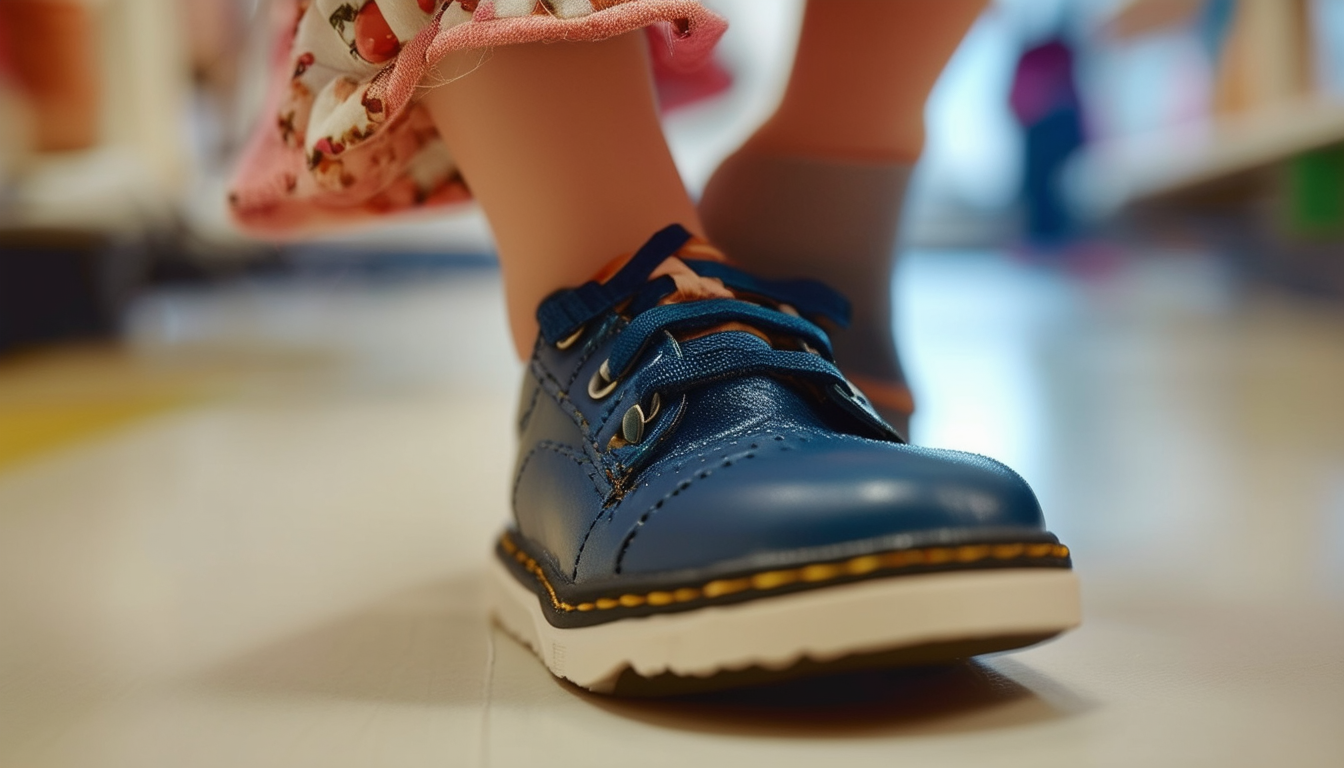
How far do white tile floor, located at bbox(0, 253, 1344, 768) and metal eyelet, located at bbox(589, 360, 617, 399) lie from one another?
0.13 metres

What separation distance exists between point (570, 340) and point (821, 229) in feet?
0.75

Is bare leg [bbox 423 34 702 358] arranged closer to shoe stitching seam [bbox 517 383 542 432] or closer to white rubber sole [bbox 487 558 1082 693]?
shoe stitching seam [bbox 517 383 542 432]

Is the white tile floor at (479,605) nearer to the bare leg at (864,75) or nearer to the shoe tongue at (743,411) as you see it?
the shoe tongue at (743,411)

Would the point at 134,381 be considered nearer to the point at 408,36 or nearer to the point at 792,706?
the point at 408,36

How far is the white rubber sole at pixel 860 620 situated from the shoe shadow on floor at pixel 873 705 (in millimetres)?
29

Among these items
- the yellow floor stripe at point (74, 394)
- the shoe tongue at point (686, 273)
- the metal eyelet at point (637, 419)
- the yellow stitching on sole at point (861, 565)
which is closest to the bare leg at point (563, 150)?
the shoe tongue at point (686, 273)

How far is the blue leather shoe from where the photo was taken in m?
0.41

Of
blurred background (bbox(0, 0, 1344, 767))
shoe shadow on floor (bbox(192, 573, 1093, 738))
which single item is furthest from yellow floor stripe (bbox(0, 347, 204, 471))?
shoe shadow on floor (bbox(192, 573, 1093, 738))

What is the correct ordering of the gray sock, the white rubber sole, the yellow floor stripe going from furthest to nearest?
the yellow floor stripe < the gray sock < the white rubber sole

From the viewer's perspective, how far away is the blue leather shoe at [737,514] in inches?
16.1

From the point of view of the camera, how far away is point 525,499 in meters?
0.61

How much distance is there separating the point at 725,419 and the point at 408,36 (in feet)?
0.83

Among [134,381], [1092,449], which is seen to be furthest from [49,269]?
[1092,449]

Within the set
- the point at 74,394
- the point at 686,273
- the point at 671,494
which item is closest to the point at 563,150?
the point at 686,273
